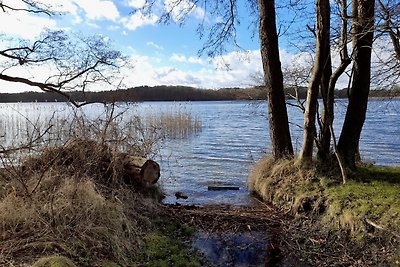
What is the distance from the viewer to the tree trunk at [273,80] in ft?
30.1

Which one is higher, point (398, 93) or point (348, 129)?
point (398, 93)

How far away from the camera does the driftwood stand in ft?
24.4

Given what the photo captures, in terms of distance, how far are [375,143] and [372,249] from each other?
521 inches

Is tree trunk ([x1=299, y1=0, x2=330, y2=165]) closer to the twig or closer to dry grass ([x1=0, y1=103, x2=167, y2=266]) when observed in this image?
the twig

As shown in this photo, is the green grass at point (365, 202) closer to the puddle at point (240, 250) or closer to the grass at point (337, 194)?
the grass at point (337, 194)

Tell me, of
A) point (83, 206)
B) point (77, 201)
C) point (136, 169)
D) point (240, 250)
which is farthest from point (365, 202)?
point (77, 201)

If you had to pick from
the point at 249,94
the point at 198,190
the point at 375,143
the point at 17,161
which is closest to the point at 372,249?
the point at 198,190

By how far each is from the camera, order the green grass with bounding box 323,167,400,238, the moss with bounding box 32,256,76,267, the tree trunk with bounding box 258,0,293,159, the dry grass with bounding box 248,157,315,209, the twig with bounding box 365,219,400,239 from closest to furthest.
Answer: the moss with bounding box 32,256,76,267
the twig with bounding box 365,219,400,239
the green grass with bounding box 323,167,400,238
the dry grass with bounding box 248,157,315,209
the tree trunk with bounding box 258,0,293,159

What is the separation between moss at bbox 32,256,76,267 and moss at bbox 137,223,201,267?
108 cm

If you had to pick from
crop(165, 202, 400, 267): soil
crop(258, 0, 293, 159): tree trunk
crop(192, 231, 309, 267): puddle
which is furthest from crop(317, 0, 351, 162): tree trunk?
crop(192, 231, 309, 267): puddle

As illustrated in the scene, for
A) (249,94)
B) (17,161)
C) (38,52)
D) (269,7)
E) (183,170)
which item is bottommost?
(183,170)

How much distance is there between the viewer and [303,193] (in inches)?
285

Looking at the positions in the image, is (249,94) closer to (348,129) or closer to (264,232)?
(348,129)

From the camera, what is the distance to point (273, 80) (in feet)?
30.4
